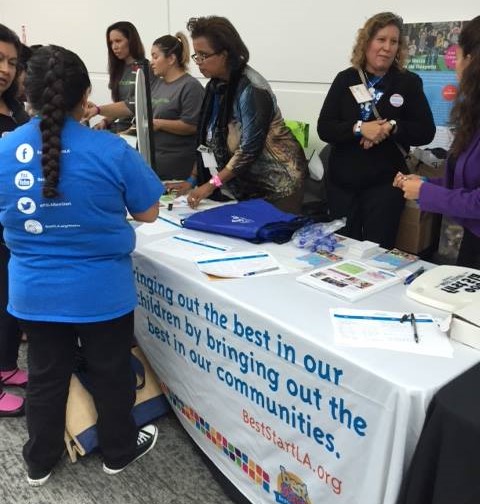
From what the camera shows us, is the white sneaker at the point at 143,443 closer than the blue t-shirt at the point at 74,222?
No

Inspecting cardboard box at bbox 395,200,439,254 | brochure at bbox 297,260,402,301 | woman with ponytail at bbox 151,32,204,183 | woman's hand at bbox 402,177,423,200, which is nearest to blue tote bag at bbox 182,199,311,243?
brochure at bbox 297,260,402,301

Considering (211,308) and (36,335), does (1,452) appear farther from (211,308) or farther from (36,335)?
(211,308)

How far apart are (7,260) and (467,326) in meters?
1.48

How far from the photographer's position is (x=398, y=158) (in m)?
2.15

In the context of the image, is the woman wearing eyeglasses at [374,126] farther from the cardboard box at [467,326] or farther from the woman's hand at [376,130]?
the cardboard box at [467,326]

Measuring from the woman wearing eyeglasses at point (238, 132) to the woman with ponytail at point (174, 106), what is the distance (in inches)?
16.8

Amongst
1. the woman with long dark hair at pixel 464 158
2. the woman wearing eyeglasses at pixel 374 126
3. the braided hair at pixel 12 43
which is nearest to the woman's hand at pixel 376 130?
the woman wearing eyeglasses at pixel 374 126

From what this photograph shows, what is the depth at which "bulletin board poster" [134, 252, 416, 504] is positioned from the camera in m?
0.99

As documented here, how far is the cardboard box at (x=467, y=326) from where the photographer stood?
40.6 inches

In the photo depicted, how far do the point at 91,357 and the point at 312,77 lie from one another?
2380 mm

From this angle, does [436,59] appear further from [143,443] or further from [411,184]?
[143,443]

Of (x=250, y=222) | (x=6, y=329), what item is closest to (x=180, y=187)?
(x=250, y=222)

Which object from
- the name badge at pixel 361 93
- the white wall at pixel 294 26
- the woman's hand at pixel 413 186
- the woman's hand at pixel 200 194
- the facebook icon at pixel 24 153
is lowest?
the woman's hand at pixel 200 194

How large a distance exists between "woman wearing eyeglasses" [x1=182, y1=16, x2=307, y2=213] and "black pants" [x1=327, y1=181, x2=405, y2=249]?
0.64 ft
